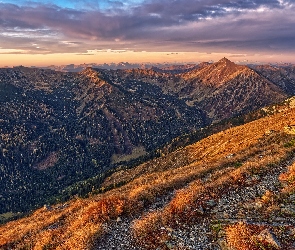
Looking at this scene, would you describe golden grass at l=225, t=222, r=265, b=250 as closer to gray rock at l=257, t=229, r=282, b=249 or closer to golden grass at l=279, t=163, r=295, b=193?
gray rock at l=257, t=229, r=282, b=249

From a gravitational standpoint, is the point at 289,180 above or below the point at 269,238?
above

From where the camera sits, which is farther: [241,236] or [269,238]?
[241,236]

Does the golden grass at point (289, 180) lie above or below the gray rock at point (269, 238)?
above

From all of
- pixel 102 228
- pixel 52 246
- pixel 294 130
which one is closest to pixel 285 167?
pixel 102 228

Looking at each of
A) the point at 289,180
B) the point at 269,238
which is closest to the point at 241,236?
the point at 269,238

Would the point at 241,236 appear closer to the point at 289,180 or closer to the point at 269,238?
the point at 269,238

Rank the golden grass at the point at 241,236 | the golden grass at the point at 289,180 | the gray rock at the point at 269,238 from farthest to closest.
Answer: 1. the golden grass at the point at 289,180
2. the golden grass at the point at 241,236
3. the gray rock at the point at 269,238

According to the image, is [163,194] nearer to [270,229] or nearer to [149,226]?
[149,226]

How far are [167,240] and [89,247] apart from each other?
25.7ft

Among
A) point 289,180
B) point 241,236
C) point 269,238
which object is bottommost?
point 241,236

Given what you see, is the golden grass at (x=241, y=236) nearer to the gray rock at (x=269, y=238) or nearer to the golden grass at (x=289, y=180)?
the gray rock at (x=269, y=238)

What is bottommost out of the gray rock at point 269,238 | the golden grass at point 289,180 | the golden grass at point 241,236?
the golden grass at point 241,236

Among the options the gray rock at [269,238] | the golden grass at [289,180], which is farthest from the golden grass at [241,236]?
the golden grass at [289,180]

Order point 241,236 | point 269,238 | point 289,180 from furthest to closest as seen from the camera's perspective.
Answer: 1. point 289,180
2. point 241,236
3. point 269,238
